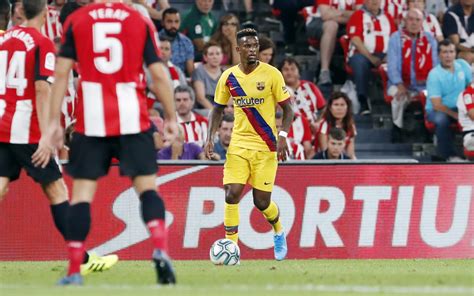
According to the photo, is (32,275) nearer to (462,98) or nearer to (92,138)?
(92,138)

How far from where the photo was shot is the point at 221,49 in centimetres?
1802

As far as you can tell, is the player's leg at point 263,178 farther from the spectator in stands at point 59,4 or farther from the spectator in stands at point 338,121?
the spectator in stands at point 59,4

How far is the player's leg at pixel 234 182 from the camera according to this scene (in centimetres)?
1284

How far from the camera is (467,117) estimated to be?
1756cm

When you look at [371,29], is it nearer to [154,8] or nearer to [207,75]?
[207,75]

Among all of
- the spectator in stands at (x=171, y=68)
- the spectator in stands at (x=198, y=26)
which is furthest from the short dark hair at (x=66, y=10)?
the spectator in stands at (x=198, y=26)

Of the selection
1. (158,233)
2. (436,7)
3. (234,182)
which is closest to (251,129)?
(234,182)

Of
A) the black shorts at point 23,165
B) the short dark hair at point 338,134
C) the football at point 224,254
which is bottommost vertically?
the football at point 224,254

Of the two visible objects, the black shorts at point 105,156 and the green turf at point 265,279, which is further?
the black shorts at point 105,156

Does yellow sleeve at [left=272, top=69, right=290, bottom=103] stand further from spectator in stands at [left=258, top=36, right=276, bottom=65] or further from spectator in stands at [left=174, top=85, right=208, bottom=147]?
spectator in stands at [left=174, top=85, right=208, bottom=147]

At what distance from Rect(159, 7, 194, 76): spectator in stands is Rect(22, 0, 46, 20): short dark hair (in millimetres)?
7225

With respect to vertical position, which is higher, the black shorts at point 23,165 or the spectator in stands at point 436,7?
the spectator in stands at point 436,7

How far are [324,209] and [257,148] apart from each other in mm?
2169

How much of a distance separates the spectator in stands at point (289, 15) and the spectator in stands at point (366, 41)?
1.25 meters
